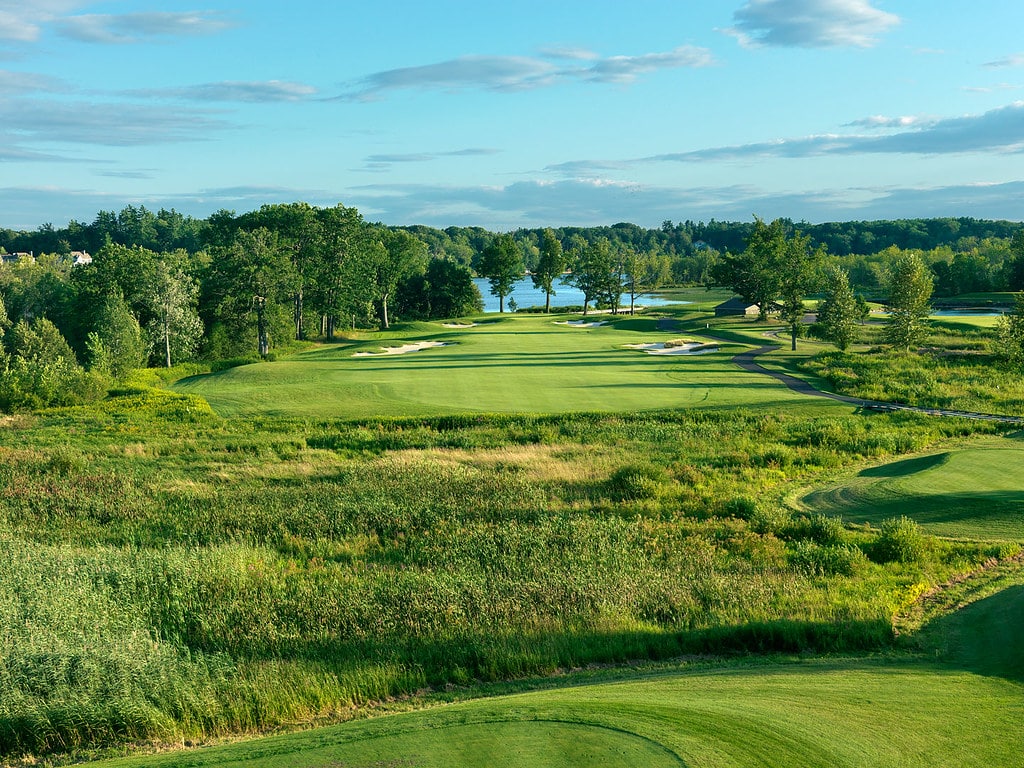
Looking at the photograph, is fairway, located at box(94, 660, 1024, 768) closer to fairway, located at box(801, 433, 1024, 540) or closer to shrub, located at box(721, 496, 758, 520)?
fairway, located at box(801, 433, 1024, 540)

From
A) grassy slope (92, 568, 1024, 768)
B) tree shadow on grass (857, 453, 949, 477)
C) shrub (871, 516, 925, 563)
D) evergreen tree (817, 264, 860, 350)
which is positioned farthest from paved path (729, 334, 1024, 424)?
grassy slope (92, 568, 1024, 768)

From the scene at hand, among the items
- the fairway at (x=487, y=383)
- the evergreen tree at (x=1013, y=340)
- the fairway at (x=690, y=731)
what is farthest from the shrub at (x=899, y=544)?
the evergreen tree at (x=1013, y=340)

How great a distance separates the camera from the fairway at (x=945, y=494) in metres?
19.1

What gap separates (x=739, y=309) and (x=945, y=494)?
74.7 metres

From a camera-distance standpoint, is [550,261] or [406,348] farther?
[550,261]

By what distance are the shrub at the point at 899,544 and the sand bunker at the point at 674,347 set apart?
4640cm

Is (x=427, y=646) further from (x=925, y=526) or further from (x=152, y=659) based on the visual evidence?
(x=925, y=526)

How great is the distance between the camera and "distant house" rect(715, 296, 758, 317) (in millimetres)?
92625

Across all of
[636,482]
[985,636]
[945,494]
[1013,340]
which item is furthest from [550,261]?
[985,636]

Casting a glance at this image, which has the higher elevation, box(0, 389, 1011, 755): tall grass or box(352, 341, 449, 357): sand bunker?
box(352, 341, 449, 357): sand bunker

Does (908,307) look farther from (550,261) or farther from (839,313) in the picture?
(550,261)

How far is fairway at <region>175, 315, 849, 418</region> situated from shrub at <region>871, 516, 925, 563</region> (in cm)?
2087

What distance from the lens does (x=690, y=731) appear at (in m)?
7.87

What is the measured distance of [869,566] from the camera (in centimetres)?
1652
